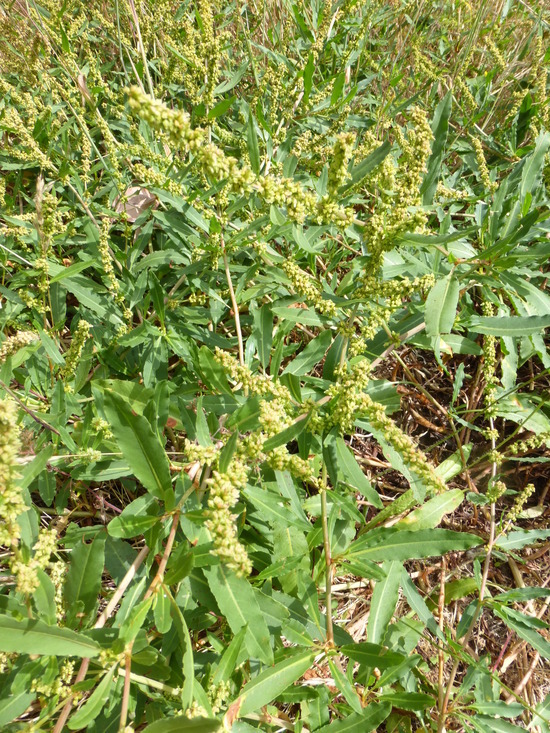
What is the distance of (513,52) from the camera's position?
4.37 m

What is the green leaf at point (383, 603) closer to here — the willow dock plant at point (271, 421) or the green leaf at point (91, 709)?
the willow dock plant at point (271, 421)

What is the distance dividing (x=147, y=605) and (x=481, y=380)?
2440 millimetres

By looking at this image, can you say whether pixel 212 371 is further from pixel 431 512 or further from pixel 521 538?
pixel 521 538

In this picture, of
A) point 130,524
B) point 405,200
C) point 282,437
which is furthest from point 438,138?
point 130,524

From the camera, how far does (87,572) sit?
170 cm

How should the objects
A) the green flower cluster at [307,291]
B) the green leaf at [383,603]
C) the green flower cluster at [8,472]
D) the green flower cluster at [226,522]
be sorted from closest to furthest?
the green flower cluster at [8,472]
the green flower cluster at [226,522]
the green flower cluster at [307,291]
the green leaf at [383,603]

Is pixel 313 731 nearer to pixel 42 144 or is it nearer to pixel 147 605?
pixel 147 605

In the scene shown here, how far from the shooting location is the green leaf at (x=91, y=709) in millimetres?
1354

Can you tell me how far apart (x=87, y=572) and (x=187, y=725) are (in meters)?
0.60

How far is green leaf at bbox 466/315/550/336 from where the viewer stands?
197 centimetres

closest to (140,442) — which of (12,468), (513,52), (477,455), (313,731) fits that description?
(12,468)

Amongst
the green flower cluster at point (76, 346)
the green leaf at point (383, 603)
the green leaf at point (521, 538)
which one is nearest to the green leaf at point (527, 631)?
the green leaf at point (521, 538)

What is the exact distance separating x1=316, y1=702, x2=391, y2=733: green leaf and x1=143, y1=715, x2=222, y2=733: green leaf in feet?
2.08

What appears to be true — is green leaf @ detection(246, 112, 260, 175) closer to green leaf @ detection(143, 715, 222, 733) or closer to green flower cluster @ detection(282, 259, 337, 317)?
green flower cluster @ detection(282, 259, 337, 317)
